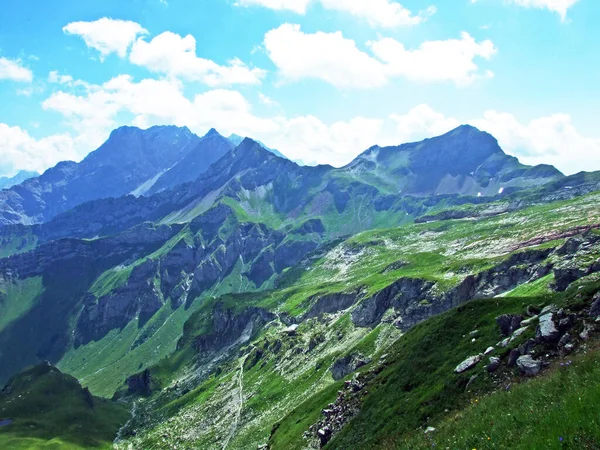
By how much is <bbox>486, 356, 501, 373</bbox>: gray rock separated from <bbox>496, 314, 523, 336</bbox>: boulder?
838 centimetres

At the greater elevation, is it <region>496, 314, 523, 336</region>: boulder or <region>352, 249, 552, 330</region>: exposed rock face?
<region>496, 314, 523, 336</region>: boulder

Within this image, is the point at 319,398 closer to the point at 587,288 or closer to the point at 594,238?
the point at 587,288

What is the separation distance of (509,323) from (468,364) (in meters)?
7.69

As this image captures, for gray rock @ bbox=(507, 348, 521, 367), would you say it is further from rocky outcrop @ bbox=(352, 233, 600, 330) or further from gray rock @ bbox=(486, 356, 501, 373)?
rocky outcrop @ bbox=(352, 233, 600, 330)

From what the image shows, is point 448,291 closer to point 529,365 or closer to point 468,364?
point 468,364

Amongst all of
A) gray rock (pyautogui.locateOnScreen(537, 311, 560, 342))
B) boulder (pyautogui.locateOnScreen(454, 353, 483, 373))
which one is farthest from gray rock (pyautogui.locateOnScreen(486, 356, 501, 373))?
gray rock (pyautogui.locateOnScreen(537, 311, 560, 342))

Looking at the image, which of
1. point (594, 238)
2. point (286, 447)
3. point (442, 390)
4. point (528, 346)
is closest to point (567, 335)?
point (528, 346)

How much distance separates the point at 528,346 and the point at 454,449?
2257cm

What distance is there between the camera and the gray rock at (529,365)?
127 feet

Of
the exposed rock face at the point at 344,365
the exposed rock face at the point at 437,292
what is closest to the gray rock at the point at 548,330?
the exposed rock face at the point at 437,292

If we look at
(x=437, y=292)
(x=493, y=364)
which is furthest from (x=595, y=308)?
(x=437, y=292)

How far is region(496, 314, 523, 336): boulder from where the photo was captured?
5332 cm

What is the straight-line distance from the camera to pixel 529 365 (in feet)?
129

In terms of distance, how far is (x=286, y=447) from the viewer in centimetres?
8225
